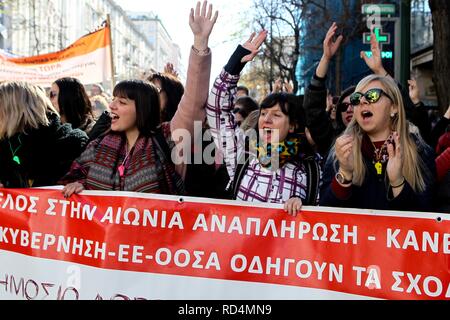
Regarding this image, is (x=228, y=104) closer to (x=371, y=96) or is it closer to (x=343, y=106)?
(x=371, y=96)

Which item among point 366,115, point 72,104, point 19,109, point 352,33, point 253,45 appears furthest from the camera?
point 352,33

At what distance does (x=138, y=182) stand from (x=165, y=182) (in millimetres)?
153

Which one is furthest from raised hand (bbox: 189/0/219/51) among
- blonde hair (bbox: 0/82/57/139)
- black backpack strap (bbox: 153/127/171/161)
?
blonde hair (bbox: 0/82/57/139)

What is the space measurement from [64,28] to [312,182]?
5772 centimetres

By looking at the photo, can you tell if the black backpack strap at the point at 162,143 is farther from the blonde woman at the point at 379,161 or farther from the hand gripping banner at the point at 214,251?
the blonde woman at the point at 379,161

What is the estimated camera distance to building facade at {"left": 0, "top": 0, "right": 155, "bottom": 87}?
47469mm

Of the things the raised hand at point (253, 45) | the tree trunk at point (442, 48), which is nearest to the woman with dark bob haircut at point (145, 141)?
the raised hand at point (253, 45)

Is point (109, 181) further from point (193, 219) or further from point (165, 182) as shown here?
point (193, 219)

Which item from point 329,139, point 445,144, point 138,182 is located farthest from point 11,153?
point 445,144

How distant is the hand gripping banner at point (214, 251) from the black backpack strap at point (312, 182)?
237mm

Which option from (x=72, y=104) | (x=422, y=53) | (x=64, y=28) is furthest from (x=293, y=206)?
(x=64, y=28)

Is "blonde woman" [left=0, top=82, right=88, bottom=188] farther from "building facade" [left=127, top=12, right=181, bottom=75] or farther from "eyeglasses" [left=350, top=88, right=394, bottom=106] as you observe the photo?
"building facade" [left=127, top=12, right=181, bottom=75]

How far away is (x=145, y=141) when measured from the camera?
12.7 ft
